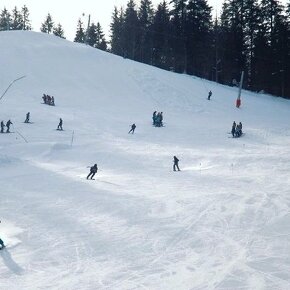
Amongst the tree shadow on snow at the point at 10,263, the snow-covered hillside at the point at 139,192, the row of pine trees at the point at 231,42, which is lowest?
the tree shadow on snow at the point at 10,263

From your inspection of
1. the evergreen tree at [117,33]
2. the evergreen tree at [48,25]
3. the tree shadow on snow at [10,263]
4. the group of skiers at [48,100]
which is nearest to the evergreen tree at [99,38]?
the evergreen tree at [117,33]

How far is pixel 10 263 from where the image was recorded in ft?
34.1

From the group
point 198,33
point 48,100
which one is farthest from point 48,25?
point 48,100

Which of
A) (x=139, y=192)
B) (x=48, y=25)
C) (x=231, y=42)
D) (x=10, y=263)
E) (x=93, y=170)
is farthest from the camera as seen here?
(x=48, y=25)

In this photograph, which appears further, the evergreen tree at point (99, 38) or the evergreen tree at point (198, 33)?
the evergreen tree at point (99, 38)

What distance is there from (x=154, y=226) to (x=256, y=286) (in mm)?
4520

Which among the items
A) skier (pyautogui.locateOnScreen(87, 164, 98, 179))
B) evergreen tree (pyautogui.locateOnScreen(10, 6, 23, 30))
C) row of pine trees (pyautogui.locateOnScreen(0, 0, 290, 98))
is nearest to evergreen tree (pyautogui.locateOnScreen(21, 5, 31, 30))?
evergreen tree (pyautogui.locateOnScreen(10, 6, 23, 30))

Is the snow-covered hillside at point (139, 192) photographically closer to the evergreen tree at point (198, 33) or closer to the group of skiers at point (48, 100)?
the group of skiers at point (48, 100)

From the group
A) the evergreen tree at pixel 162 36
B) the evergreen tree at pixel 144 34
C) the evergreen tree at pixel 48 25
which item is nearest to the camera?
the evergreen tree at pixel 162 36

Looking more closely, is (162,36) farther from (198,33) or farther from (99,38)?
(99,38)

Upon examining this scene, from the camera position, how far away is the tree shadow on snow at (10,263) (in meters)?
9.98

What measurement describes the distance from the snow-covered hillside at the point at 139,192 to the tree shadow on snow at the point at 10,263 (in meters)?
0.03

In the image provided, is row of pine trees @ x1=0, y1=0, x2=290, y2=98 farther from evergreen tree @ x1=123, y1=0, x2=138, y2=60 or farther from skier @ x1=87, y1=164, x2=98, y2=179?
skier @ x1=87, y1=164, x2=98, y2=179

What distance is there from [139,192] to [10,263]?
749 cm
